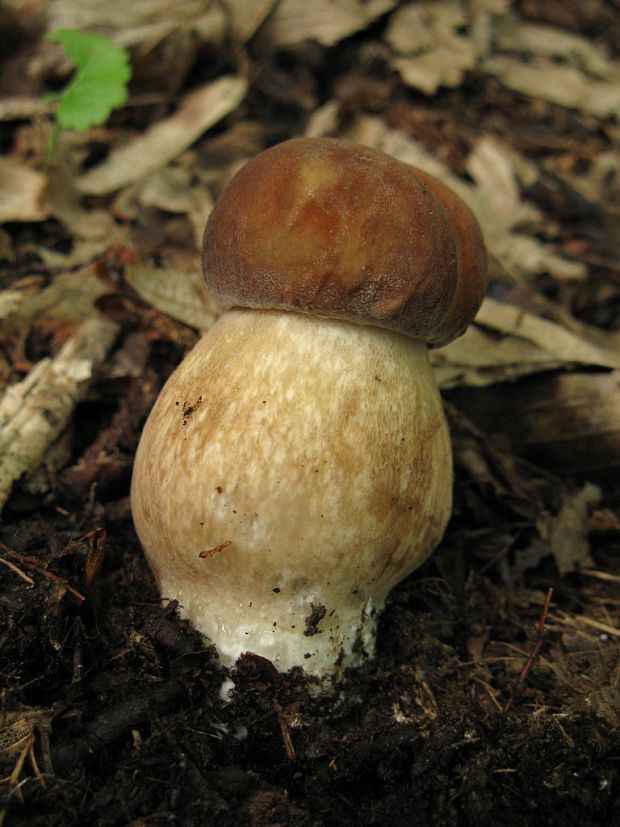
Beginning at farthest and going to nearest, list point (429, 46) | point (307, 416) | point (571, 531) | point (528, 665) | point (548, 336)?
point (429, 46), point (548, 336), point (571, 531), point (528, 665), point (307, 416)

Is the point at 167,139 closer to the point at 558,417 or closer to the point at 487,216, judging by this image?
the point at 487,216

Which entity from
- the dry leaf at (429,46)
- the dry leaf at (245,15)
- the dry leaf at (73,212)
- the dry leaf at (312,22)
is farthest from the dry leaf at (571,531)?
the dry leaf at (245,15)

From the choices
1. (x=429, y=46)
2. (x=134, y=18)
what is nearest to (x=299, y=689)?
(x=134, y=18)

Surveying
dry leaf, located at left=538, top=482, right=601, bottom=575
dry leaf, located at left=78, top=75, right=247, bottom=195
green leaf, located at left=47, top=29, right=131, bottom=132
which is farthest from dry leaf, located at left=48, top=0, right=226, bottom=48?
dry leaf, located at left=538, top=482, right=601, bottom=575

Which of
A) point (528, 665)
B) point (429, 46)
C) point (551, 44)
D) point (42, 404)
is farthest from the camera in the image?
point (551, 44)

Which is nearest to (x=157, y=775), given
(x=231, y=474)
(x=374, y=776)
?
(x=374, y=776)

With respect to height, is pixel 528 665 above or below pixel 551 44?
below
